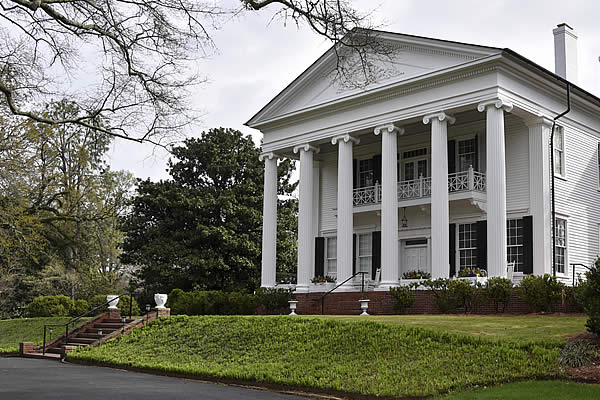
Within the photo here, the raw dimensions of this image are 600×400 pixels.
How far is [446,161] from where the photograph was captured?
24.6 meters

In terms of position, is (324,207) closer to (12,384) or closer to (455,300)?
(455,300)

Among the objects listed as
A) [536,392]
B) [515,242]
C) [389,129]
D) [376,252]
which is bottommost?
[536,392]

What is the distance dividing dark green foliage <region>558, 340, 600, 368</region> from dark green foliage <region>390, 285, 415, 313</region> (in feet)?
34.8

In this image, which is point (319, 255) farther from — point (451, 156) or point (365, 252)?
point (451, 156)

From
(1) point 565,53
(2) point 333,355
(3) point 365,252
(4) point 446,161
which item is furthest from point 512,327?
(1) point 565,53

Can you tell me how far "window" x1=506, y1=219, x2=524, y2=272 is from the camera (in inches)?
968

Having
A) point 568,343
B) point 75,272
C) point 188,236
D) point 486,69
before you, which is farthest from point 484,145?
point 75,272

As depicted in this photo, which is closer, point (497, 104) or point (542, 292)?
point (542, 292)

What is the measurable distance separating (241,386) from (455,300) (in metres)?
9.77

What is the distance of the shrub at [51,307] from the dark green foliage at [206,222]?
17.3 ft

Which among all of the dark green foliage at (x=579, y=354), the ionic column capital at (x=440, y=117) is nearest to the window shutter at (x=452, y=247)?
the ionic column capital at (x=440, y=117)

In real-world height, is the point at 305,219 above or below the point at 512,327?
above

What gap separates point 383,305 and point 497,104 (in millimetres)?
7943

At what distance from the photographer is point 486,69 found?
2353 centimetres
